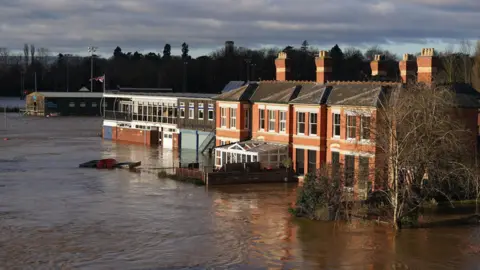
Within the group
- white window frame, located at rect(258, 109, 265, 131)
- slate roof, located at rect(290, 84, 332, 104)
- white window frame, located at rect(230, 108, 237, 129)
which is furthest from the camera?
white window frame, located at rect(230, 108, 237, 129)

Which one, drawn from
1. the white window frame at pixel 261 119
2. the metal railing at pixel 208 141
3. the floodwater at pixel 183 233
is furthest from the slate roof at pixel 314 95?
the metal railing at pixel 208 141

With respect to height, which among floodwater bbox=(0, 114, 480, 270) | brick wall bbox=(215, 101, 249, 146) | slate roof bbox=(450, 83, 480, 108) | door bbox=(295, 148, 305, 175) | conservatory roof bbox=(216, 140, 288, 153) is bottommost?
floodwater bbox=(0, 114, 480, 270)

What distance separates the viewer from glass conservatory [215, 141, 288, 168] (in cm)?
4722

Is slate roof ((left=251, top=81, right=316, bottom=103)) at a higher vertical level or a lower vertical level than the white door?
higher

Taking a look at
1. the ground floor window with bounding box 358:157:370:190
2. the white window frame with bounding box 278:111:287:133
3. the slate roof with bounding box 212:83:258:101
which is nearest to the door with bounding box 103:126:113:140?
the slate roof with bounding box 212:83:258:101

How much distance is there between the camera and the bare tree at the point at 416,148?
31469 mm

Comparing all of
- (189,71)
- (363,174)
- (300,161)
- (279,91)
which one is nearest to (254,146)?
(300,161)

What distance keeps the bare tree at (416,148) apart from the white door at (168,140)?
3587cm

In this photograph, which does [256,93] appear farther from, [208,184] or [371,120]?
[371,120]

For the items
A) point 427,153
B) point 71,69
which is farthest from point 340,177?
point 71,69

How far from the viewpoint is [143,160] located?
2311 inches

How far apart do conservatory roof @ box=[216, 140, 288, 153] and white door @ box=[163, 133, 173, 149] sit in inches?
786

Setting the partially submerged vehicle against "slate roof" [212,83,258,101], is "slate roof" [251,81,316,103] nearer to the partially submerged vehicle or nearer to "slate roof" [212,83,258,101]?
"slate roof" [212,83,258,101]

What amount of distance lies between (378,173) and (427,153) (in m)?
2.26
